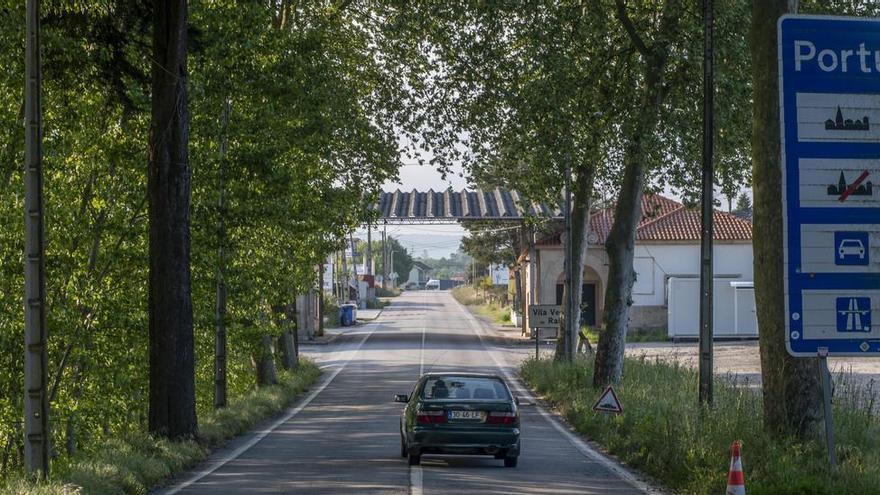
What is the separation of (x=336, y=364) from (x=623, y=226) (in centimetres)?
2528

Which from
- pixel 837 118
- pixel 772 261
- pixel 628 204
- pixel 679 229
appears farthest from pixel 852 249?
pixel 679 229

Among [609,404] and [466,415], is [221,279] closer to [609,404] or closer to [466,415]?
[466,415]

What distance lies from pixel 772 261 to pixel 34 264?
8.22 meters

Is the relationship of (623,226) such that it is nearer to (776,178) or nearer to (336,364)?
(776,178)

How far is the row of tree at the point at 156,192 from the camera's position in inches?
794

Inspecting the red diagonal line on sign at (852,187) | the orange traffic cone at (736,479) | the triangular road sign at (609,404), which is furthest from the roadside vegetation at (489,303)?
the orange traffic cone at (736,479)

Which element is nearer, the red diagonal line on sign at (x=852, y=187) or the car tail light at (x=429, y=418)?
the red diagonal line on sign at (x=852, y=187)

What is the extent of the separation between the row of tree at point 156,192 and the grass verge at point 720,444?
7.12 metres

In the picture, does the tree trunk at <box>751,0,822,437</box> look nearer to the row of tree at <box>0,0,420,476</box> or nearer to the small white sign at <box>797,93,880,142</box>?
the small white sign at <box>797,93,880,142</box>

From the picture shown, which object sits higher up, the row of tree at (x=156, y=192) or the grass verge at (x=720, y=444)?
the row of tree at (x=156, y=192)

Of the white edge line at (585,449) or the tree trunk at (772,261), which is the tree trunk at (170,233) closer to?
the white edge line at (585,449)

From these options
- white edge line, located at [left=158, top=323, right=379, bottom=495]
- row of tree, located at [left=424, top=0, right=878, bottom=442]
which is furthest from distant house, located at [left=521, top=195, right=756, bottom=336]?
row of tree, located at [left=424, top=0, right=878, bottom=442]

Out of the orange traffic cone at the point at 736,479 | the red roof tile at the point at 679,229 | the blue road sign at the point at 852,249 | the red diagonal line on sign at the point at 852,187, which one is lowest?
the orange traffic cone at the point at 736,479

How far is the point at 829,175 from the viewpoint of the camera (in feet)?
38.1
